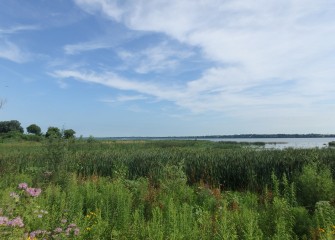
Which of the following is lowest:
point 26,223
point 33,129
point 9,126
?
point 26,223

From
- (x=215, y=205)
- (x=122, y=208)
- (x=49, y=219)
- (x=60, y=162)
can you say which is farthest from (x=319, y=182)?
(x=60, y=162)

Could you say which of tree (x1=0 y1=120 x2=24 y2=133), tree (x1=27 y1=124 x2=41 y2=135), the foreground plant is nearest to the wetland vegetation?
the foreground plant

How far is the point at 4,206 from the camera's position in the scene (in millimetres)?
4754

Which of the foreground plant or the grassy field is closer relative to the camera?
the foreground plant

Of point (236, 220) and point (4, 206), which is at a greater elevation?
point (4, 206)

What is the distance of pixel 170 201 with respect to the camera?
6.38m

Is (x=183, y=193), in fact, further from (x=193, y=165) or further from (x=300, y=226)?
(x=193, y=165)

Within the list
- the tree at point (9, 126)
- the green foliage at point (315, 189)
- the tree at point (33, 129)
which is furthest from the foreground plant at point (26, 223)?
the tree at point (9, 126)

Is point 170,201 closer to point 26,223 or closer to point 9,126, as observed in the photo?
point 26,223

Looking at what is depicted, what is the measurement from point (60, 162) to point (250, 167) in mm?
7260

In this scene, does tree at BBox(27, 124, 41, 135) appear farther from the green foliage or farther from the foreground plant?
the foreground plant

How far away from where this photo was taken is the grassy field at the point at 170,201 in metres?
4.61

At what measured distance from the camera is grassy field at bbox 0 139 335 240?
15.1ft

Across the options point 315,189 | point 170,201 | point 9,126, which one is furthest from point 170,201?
point 9,126
